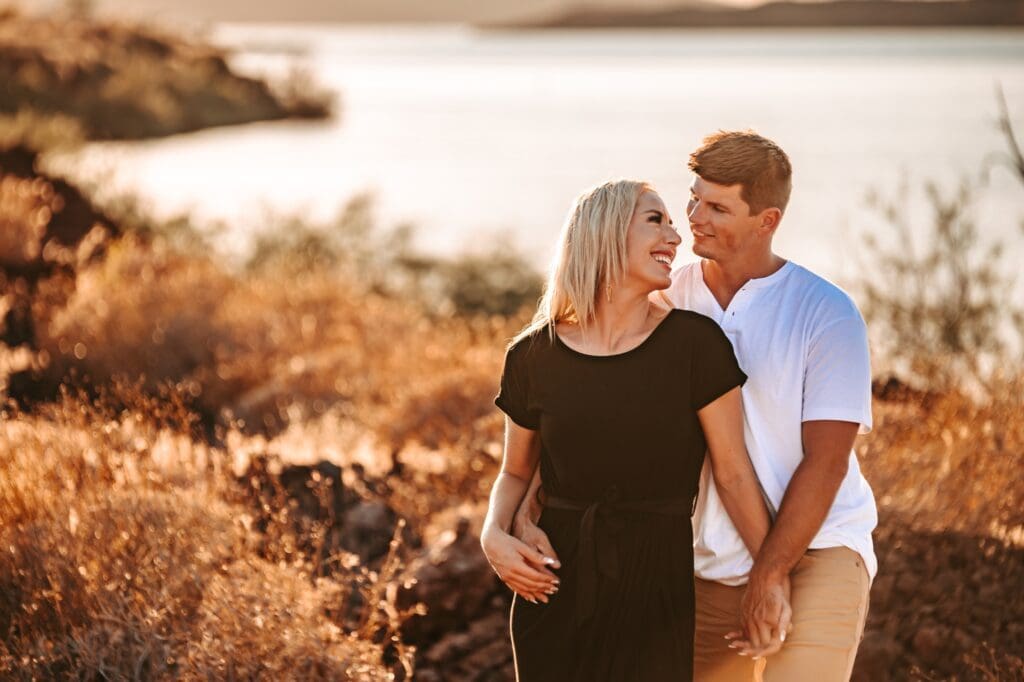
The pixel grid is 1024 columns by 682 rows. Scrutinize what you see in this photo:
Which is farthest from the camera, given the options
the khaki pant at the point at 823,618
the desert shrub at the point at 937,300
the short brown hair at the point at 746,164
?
the desert shrub at the point at 937,300

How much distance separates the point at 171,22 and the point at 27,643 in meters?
49.5

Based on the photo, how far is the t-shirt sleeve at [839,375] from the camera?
11.5 ft

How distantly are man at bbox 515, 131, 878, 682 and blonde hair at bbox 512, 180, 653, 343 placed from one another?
0.35m

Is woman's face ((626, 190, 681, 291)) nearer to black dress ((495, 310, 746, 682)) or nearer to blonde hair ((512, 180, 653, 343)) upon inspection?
blonde hair ((512, 180, 653, 343))

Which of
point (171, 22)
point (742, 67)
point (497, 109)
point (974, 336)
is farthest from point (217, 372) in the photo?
point (742, 67)

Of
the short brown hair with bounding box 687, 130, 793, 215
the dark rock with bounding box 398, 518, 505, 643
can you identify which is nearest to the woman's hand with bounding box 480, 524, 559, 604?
the short brown hair with bounding box 687, 130, 793, 215

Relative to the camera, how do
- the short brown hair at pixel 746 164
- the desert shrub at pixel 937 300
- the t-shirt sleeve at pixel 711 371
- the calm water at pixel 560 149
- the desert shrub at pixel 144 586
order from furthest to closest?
the calm water at pixel 560 149 → the desert shrub at pixel 937 300 → the desert shrub at pixel 144 586 → the short brown hair at pixel 746 164 → the t-shirt sleeve at pixel 711 371

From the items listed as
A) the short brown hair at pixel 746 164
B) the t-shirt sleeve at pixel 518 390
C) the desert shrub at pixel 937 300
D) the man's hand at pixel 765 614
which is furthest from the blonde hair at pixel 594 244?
the desert shrub at pixel 937 300

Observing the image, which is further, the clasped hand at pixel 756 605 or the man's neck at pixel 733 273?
the man's neck at pixel 733 273

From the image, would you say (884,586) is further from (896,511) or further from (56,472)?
(56,472)

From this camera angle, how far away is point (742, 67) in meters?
71.8

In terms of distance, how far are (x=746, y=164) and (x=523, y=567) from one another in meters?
1.34

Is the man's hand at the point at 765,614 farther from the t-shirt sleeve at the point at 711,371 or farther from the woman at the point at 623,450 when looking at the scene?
the t-shirt sleeve at the point at 711,371

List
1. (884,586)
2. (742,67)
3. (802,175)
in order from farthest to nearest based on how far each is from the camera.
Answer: (742,67), (802,175), (884,586)
